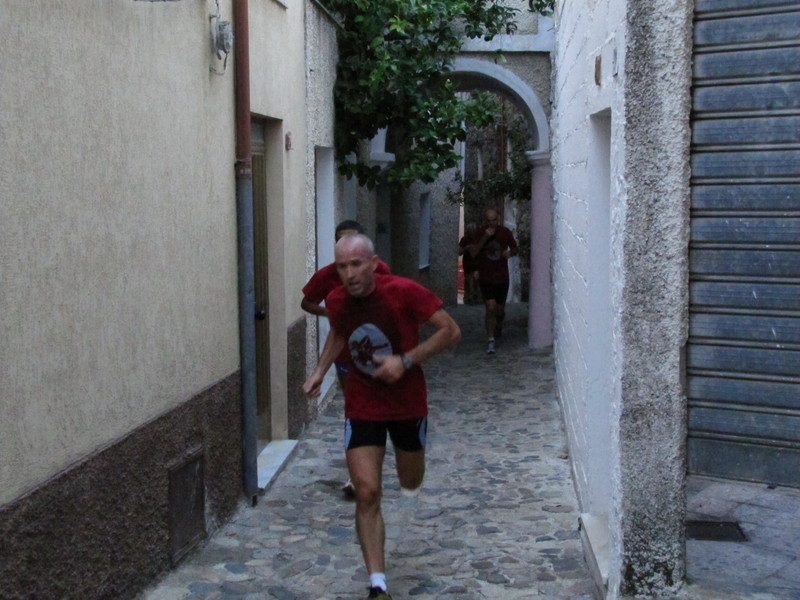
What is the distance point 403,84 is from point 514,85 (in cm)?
307

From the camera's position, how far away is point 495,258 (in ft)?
44.5

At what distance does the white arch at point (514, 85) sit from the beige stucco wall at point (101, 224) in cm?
819

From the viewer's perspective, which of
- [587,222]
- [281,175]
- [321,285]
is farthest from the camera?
[281,175]

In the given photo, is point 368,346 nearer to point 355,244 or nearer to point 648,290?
point 355,244

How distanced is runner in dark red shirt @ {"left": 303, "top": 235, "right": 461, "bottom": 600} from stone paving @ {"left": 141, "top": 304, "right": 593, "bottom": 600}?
2.08 feet

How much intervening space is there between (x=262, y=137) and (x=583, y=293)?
8.89 ft

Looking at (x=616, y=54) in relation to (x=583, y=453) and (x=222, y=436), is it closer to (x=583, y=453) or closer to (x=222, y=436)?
(x=583, y=453)

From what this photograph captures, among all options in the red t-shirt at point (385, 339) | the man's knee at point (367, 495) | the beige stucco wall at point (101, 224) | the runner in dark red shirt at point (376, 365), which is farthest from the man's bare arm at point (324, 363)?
the beige stucco wall at point (101, 224)

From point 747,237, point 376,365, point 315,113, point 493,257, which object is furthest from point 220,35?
point 493,257

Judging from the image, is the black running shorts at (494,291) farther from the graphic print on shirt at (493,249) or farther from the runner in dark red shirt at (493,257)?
the graphic print on shirt at (493,249)

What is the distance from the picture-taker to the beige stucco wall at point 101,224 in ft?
11.2

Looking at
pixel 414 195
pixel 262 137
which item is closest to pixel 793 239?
pixel 262 137

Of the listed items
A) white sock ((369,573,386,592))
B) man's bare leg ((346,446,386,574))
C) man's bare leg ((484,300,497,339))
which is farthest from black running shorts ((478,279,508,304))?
white sock ((369,573,386,592))

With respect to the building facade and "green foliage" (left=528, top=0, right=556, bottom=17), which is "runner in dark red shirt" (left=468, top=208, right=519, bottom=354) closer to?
"green foliage" (left=528, top=0, right=556, bottom=17)
